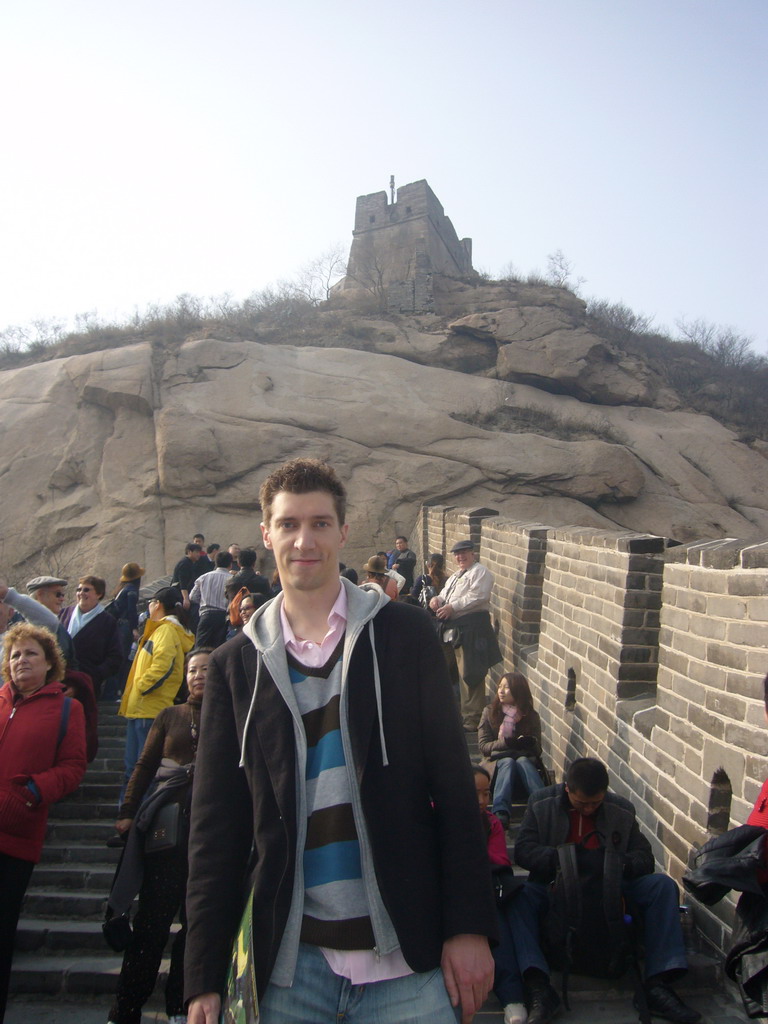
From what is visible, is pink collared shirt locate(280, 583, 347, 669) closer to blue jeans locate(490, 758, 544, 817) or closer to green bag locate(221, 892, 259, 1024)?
green bag locate(221, 892, 259, 1024)

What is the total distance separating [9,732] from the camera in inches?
138

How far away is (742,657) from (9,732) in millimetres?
3566

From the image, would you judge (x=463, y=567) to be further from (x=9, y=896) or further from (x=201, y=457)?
(x=201, y=457)

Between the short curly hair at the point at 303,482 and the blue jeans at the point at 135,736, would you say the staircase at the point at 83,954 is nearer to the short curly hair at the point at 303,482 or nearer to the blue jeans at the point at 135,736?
the blue jeans at the point at 135,736

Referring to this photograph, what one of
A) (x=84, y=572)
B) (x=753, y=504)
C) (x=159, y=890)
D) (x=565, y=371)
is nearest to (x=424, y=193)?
(x=565, y=371)

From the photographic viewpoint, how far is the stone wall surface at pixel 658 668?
3.24 meters

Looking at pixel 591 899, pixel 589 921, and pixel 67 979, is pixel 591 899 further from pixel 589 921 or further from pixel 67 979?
pixel 67 979

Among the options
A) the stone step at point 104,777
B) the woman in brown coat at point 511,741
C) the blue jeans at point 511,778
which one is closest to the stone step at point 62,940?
the stone step at point 104,777

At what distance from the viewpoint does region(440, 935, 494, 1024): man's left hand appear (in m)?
1.66

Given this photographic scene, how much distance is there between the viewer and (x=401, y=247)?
30.8 meters

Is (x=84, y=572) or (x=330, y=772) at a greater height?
(x=330, y=772)

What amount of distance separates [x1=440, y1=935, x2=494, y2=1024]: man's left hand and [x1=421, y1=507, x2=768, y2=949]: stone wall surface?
190 centimetres

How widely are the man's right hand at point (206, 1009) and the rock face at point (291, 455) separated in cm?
1191

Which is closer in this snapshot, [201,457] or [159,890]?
[159,890]
